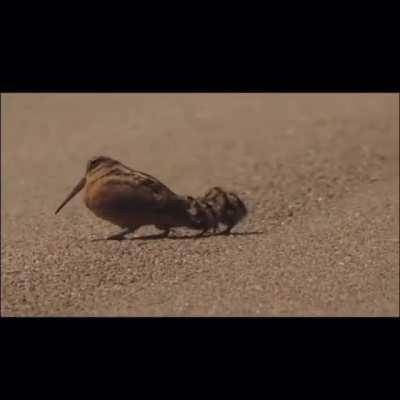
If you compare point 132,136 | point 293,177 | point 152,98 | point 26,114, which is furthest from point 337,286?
point 26,114

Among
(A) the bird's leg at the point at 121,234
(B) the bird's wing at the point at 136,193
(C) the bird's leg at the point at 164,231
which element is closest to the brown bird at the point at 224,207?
(C) the bird's leg at the point at 164,231

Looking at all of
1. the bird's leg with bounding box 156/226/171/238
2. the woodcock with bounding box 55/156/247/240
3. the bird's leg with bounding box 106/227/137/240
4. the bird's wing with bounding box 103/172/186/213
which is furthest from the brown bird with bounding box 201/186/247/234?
the bird's leg with bounding box 106/227/137/240

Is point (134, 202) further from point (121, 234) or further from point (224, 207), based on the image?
point (224, 207)

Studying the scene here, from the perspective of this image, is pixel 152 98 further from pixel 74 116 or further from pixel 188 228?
pixel 188 228

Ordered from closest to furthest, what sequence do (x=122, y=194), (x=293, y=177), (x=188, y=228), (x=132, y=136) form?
(x=122, y=194) < (x=188, y=228) < (x=293, y=177) < (x=132, y=136)

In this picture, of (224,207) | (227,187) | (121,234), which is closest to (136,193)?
(121,234)
